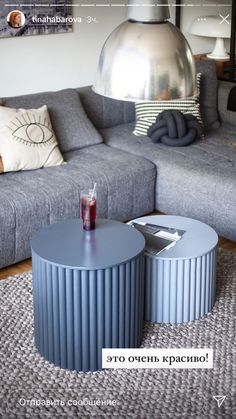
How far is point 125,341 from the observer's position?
2.53 meters

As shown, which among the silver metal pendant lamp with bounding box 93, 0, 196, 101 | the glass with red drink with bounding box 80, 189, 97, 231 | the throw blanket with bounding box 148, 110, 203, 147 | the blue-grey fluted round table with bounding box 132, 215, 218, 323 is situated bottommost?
the blue-grey fluted round table with bounding box 132, 215, 218, 323

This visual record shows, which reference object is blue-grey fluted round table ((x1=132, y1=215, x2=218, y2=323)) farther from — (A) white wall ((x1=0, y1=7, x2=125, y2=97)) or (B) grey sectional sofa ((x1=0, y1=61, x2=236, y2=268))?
(A) white wall ((x1=0, y1=7, x2=125, y2=97))

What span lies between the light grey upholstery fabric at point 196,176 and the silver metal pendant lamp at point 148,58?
193cm

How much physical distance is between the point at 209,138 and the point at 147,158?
21.6 inches

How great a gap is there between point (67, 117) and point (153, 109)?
58 cm

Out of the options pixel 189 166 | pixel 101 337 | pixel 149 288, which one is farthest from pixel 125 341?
pixel 189 166

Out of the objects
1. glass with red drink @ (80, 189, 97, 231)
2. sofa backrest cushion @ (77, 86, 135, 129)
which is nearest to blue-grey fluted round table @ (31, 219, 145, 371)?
glass with red drink @ (80, 189, 97, 231)

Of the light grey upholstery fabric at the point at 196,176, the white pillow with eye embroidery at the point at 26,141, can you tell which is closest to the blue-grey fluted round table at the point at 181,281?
the light grey upholstery fabric at the point at 196,176

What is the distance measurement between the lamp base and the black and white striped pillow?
755 mm

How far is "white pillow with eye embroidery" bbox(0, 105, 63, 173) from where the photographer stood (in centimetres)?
354

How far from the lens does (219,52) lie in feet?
16.4

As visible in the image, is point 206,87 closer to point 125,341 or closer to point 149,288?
point 149,288

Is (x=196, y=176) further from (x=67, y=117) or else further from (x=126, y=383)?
(x=126, y=383)
